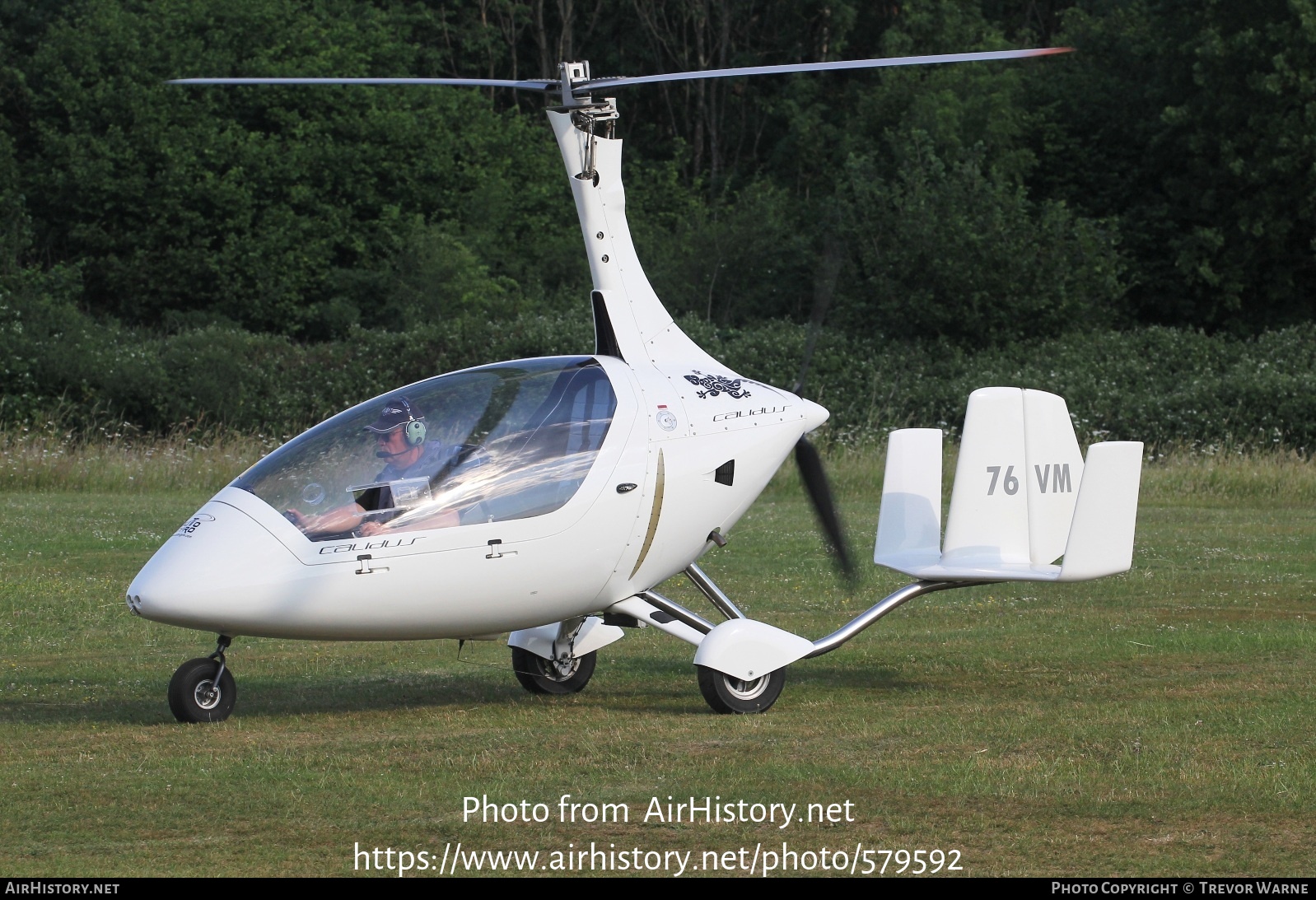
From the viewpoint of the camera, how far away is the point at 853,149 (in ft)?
159

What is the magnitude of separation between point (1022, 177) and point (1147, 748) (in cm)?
4131

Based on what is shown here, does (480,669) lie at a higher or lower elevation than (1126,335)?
higher

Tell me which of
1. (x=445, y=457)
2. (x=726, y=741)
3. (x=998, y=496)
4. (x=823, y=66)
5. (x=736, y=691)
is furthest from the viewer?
(x=998, y=496)

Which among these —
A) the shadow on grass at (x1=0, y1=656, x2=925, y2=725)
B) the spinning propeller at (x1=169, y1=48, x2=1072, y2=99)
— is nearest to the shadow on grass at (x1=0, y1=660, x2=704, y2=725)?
the shadow on grass at (x1=0, y1=656, x2=925, y2=725)

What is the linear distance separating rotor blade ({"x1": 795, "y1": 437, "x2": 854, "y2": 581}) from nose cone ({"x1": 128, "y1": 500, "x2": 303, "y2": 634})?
317cm

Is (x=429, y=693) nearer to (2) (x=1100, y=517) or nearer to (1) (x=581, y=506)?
(1) (x=581, y=506)

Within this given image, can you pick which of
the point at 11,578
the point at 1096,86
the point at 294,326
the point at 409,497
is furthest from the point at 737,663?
the point at 1096,86

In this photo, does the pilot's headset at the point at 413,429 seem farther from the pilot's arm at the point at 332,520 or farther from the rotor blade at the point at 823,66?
the rotor blade at the point at 823,66

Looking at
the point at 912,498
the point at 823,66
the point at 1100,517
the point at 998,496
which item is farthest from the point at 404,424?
the point at 1100,517

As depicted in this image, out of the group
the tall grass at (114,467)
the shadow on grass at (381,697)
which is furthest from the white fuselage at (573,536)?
the tall grass at (114,467)

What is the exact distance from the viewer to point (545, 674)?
32.1 feet

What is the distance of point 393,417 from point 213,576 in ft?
4.12

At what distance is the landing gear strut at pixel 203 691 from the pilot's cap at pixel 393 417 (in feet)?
4.52
